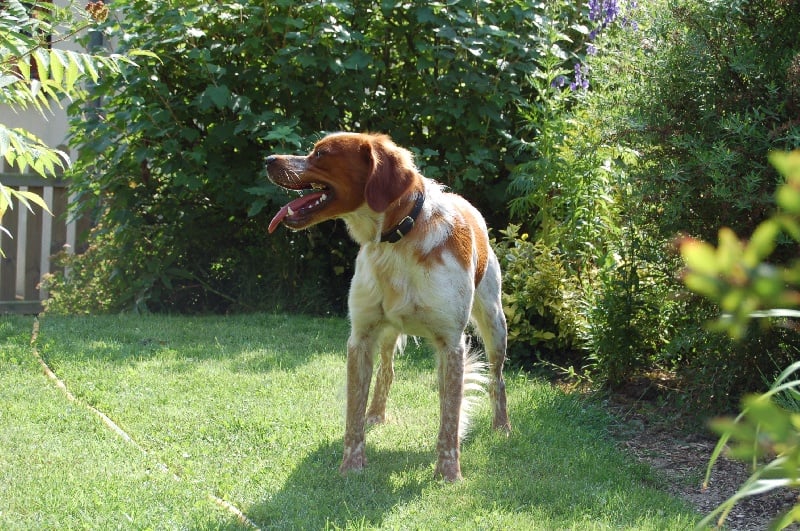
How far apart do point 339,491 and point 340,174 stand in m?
1.36

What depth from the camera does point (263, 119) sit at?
7016mm

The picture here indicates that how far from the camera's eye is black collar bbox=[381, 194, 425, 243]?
148 inches

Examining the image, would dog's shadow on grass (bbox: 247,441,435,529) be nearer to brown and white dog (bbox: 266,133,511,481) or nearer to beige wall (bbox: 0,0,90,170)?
brown and white dog (bbox: 266,133,511,481)

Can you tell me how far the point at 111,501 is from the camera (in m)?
3.35

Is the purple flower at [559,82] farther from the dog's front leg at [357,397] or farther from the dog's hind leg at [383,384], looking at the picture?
the dog's front leg at [357,397]

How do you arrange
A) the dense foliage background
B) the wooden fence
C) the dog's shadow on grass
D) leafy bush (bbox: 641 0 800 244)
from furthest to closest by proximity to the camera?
the wooden fence
the dense foliage background
leafy bush (bbox: 641 0 800 244)
the dog's shadow on grass

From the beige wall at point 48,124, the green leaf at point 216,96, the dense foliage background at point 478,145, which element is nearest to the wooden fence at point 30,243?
the dense foliage background at point 478,145

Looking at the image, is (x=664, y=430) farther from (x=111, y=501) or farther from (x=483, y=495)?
(x=111, y=501)

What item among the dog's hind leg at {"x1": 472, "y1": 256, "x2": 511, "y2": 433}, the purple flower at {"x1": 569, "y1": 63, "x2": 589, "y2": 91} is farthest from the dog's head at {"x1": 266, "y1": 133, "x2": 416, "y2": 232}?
the purple flower at {"x1": 569, "y1": 63, "x2": 589, "y2": 91}

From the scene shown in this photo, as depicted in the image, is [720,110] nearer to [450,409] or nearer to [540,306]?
[540,306]

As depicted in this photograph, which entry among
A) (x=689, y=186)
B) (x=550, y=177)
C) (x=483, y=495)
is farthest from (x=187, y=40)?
(x=483, y=495)

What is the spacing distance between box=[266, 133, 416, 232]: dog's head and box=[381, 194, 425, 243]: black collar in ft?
0.36

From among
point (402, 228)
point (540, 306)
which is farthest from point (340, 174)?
point (540, 306)

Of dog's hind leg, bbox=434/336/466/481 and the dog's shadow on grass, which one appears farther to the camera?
dog's hind leg, bbox=434/336/466/481
